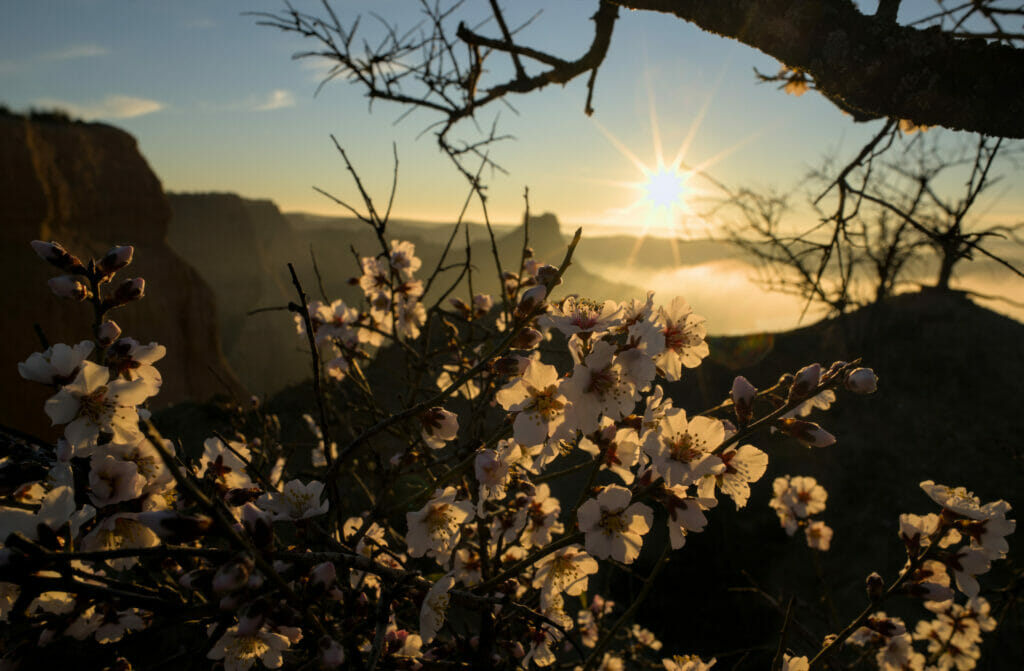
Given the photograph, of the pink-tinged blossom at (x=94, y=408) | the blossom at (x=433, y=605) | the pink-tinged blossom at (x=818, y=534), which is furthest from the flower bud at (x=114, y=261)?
the pink-tinged blossom at (x=818, y=534)

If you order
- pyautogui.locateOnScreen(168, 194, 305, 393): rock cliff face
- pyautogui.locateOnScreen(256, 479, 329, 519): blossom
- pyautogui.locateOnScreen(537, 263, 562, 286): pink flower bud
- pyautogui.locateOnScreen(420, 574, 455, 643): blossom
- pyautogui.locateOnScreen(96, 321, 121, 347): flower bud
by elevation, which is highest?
pyautogui.locateOnScreen(537, 263, 562, 286): pink flower bud

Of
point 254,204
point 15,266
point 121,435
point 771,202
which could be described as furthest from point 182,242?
point 121,435

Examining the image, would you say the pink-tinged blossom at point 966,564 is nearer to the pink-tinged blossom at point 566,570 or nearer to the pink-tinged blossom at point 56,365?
the pink-tinged blossom at point 566,570

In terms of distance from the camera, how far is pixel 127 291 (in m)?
1.15

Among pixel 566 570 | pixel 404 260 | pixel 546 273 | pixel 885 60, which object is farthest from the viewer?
pixel 404 260

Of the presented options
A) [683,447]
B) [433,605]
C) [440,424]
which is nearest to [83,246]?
[440,424]

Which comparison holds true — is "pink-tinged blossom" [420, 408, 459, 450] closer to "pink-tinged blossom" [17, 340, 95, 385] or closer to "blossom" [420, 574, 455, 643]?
"blossom" [420, 574, 455, 643]

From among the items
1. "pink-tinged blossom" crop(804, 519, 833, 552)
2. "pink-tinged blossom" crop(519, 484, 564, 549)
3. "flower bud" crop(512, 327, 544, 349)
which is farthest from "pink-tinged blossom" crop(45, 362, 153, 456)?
"pink-tinged blossom" crop(804, 519, 833, 552)

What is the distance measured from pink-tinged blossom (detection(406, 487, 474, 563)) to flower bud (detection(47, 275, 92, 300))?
102 centimetres

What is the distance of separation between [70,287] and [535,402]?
3.72 feet

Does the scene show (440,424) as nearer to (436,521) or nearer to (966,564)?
(436,521)

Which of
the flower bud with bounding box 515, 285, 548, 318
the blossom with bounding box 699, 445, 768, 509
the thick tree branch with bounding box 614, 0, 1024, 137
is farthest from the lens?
the thick tree branch with bounding box 614, 0, 1024, 137

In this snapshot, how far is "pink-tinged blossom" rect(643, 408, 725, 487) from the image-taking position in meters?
0.95

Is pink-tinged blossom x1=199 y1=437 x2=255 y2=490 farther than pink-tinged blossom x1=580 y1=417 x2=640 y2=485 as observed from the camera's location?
Yes
